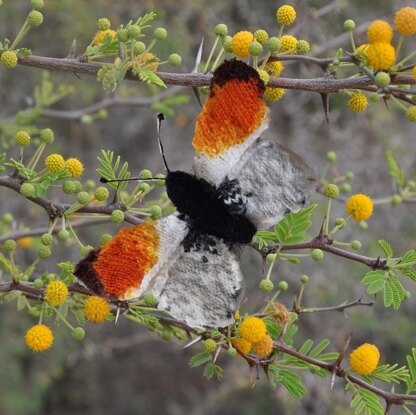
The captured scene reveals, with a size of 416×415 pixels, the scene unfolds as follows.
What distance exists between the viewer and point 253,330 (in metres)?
1.53

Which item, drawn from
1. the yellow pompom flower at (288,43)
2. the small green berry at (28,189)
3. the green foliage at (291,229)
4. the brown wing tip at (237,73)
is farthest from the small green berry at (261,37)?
the small green berry at (28,189)

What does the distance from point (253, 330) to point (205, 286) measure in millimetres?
158

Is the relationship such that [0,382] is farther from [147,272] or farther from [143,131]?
[147,272]

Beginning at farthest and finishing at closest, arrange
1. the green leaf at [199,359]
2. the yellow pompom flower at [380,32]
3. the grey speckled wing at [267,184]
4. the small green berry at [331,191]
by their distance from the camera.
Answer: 1. the small green berry at [331,191]
2. the green leaf at [199,359]
3. the grey speckled wing at [267,184]
4. the yellow pompom flower at [380,32]

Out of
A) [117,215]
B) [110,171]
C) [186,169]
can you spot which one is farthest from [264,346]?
[186,169]

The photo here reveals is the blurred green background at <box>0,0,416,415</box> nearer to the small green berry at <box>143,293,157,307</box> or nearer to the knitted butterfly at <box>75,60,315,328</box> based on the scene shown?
the small green berry at <box>143,293,157,307</box>

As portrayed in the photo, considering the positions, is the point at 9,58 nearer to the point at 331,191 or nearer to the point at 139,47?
the point at 139,47

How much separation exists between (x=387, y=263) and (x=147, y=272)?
2.03 ft

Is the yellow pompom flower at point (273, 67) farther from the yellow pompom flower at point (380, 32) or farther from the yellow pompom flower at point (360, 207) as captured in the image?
the yellow pompom flower at point (360, 207)

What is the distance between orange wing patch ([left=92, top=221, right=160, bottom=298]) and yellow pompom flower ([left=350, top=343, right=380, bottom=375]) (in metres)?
0.57

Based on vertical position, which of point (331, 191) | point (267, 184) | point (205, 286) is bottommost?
point (205, 286)

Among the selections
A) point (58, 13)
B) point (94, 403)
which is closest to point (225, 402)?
point (94, 403)

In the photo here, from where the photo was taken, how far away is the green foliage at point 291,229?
5.23 ft

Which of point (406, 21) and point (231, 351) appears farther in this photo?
point (231, 351)
